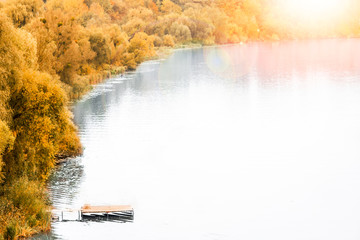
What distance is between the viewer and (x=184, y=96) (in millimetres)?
74500

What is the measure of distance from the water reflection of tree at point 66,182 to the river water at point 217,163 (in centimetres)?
6

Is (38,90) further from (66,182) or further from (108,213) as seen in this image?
(66,182)

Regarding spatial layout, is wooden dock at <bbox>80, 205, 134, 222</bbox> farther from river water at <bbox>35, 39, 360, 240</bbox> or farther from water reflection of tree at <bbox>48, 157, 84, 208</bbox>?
water reflection of tree at <bbox>48, 157, 84, 208</bbox>

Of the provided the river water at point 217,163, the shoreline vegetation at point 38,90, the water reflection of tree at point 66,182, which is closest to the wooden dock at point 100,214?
→ the river water at point 217,163

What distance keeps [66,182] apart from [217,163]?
38.0 ft

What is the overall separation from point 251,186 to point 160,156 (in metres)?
9.20

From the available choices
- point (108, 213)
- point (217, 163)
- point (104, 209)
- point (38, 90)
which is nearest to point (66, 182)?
point (104, 209)

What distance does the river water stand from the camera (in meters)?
30.3

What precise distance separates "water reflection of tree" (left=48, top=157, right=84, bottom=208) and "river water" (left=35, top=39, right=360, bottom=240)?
63 mm

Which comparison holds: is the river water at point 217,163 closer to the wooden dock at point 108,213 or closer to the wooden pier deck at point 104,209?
the wooden dock at point 108,213

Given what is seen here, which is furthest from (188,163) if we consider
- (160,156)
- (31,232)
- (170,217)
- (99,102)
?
(99,102)

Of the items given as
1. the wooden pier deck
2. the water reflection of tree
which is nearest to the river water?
the water reflection of tree

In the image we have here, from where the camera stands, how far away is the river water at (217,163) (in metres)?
30.3

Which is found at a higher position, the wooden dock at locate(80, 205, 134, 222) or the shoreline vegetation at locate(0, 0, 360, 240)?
the shoreline vegetation at locate(0, 0, 360, 240)
